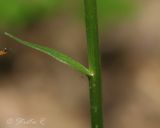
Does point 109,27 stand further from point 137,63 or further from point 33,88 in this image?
point 33,88

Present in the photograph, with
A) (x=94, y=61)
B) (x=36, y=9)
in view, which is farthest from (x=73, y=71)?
(x=94, y=61)

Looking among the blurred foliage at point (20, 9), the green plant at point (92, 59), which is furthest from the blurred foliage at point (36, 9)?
the green plant at point (92, 59)

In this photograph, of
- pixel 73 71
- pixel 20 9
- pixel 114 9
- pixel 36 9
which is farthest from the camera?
pixel 73 71

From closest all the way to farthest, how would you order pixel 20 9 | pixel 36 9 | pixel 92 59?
pixel 92 59, pixel 20 9, pixel 36 9

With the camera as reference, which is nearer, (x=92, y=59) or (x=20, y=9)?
A: (x=92, y=59)

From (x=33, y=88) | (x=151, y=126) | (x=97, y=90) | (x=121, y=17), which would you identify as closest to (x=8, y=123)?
(x=33, y=88)

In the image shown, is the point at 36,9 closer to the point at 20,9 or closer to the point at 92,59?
the point at 20,9

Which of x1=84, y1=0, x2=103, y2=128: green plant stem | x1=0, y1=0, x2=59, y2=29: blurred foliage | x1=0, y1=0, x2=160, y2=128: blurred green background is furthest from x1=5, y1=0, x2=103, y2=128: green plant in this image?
x1=0, y1=0, x2=59, y2=29: blurred foliage
